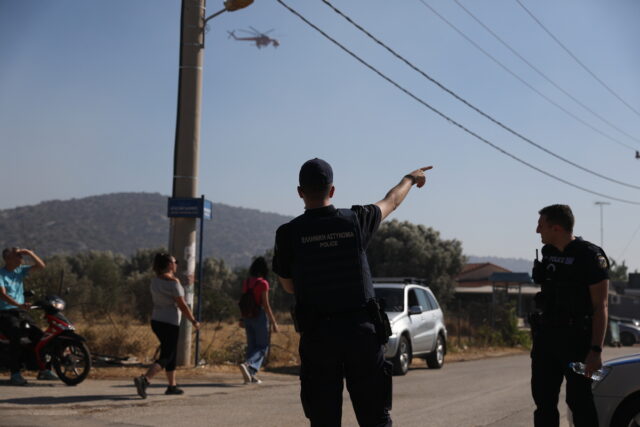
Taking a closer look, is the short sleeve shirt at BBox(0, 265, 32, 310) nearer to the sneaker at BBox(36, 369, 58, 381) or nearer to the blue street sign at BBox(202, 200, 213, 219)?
the sneaker at BBox(36, 369, 58, 381)

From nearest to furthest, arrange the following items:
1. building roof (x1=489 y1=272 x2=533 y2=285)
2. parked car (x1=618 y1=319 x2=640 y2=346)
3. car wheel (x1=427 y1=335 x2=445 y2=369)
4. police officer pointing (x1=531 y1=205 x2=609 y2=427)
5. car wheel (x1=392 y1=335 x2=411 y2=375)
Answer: police officer pointing (x1=531 y1=205 x2=609 y2=427) < car wheel (x1=392 y1=335 x2=411 y2=375) < car wheel (x1=427 y1=335 x2=445 y2=369) < parked car (x1=618 y1=319 x2=640 y2=346) < building roof (x1=489 y1=272 x2=533 y2=285)

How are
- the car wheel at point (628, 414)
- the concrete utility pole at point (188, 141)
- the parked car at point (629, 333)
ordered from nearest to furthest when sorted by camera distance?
1. the car wheel at point (628, 414)
2. the concrete utility pole at point (188, 141)
3. the parked car at point (629, 333)

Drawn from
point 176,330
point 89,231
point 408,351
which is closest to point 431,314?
point 408,351

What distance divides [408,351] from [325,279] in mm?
11470

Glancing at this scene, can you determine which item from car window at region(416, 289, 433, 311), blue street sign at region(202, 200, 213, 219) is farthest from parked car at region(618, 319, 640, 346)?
blue street sign at region(202, 200, 213, 219)

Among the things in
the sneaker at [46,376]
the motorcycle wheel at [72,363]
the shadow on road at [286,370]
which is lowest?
the shadow on road at [286,370]

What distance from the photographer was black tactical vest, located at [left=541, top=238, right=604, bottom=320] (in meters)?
5.59

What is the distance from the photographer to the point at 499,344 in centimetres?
2794

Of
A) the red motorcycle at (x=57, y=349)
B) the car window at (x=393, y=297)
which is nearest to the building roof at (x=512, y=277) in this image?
the car window at (x=393, y=297)

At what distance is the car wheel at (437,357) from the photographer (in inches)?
667

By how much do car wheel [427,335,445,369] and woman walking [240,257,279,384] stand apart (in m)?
5.94

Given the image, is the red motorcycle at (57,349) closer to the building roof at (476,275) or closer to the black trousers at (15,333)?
the black trousers at (15,333)

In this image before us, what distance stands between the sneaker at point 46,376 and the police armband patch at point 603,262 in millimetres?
8014

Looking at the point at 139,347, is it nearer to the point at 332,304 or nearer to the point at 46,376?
the point at 46,376
